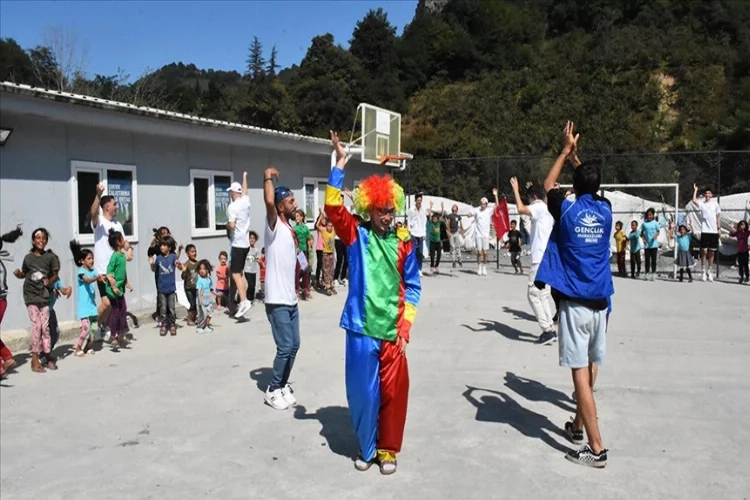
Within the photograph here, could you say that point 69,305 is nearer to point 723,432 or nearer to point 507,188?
point 723,432

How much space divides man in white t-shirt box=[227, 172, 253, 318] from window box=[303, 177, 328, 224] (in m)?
5.46

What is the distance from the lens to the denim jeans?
584 cm

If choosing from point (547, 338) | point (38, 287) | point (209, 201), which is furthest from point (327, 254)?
point (38, 287)

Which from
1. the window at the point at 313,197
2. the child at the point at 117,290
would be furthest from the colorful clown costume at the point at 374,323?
the window at the point at 313,197

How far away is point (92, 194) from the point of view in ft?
32.0

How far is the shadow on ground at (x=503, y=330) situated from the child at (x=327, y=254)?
421 cm

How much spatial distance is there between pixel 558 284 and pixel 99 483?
11.4 feet

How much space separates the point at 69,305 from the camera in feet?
30.6

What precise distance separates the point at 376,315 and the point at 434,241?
1316 cm

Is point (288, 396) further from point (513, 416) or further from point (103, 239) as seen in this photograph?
point (103, 239)

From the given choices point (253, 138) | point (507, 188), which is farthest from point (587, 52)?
point (253, 138)

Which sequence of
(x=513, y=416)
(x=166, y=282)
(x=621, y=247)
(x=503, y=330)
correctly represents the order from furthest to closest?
(x=621, y=247)
(x=503, y=330)
(x=166, y=282)
(x=513, y=416)

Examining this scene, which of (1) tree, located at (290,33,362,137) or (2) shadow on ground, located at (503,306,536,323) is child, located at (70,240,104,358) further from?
(1) tree, located at (290,33,362,137)

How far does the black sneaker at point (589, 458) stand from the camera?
4473mm
